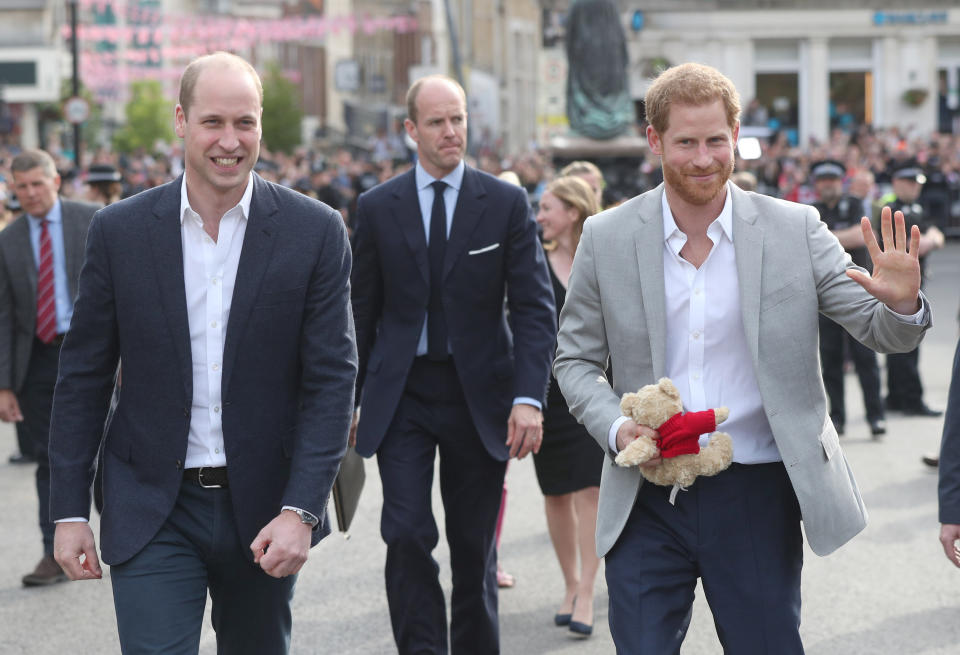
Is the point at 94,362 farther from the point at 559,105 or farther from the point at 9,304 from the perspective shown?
the point at 559,105

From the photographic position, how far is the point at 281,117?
61469mm

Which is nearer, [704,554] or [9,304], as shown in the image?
[704,554]

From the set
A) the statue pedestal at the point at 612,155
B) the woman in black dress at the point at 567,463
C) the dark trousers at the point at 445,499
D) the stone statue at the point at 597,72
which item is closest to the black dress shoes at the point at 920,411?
the woman in black dress at the point at 567,463

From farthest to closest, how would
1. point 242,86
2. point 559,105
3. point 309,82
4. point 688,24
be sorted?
1. point 309,82
2. point 688,24
3. point 559,105
4. point 242,86

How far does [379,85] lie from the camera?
78.9 metres

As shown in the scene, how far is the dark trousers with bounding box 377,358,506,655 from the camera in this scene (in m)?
5.41

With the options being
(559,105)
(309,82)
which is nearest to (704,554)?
(559,105)

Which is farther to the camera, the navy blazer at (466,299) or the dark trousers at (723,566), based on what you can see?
the navy blazer at (466,299)

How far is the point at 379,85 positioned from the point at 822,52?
103 ft

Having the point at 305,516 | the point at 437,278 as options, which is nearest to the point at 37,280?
the point at 437,278

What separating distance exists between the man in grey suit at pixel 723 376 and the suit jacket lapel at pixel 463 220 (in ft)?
5.60

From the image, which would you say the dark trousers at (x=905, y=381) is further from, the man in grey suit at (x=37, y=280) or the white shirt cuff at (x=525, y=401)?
the white shirt cuff at (x=525, y=401)

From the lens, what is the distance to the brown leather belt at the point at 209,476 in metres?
3.83

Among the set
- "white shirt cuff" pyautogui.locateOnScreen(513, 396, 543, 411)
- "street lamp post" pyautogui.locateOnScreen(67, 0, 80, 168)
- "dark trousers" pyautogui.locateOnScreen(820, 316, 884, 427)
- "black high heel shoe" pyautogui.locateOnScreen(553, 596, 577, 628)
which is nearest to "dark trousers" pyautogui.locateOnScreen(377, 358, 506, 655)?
"white shirt cuff" pyautogui.locateOnScreen(513, 396, 543, 411)
